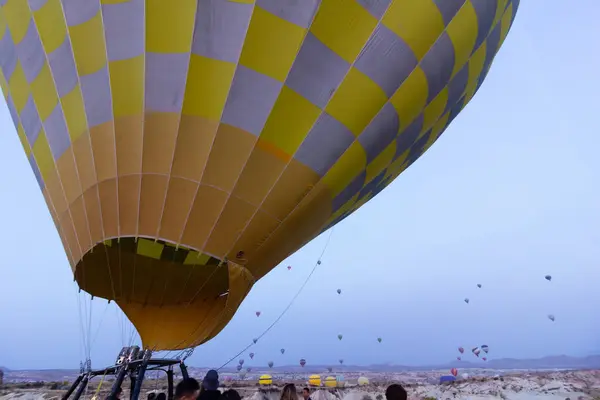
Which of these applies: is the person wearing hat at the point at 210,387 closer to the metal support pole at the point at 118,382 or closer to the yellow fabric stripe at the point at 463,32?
the metal support pole at the point at 118,382

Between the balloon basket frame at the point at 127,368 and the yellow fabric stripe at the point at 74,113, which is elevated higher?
the yellow fabric stripe at the point at 74,113

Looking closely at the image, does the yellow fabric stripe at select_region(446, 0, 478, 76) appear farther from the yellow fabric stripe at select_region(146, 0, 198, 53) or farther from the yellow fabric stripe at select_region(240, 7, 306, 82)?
the yellow fabric stripe at select_region(146, 0, 198, 53)

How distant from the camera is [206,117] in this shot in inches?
162

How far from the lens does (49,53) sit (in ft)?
14.9

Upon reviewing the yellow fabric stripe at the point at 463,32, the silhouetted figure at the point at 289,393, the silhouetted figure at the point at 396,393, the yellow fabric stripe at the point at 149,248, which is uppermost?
the yellow fabric stripe at the point at 463,32

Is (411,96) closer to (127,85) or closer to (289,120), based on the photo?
(289,120)

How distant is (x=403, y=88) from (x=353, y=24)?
98 centimetres

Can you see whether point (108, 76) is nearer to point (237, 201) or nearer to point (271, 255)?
point (237, 201)

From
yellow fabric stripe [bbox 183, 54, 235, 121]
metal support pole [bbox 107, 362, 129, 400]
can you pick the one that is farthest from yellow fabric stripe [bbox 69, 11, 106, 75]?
metal support pole [bbox 107, 362, 129, 400]

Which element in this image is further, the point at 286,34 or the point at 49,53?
the point at 49,53

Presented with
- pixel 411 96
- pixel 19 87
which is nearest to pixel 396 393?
pixel 411 96

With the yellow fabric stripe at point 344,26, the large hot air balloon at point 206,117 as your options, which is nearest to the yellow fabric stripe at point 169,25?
the large hot air balloon at point 206,117

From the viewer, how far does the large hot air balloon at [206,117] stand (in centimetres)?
406

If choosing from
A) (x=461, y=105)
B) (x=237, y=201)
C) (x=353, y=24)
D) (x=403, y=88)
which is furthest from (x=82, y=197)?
(x=461, y=105)
